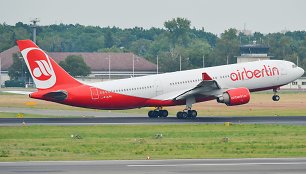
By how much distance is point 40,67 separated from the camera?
74062mm

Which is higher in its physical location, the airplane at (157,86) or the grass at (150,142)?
the airplane at (157,86)

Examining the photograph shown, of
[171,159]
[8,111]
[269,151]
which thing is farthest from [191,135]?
[8,111]

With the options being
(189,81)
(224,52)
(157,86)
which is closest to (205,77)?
(189,81)

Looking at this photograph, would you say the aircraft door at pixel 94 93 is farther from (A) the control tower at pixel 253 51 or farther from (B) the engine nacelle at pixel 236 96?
(A) the control tower at pixel 253 51

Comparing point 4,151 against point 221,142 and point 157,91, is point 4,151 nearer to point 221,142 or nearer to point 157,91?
point 221,142

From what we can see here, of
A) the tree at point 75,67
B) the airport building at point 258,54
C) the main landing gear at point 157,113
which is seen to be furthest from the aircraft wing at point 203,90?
the tree at point 75,67

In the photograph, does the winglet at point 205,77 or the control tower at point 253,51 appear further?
the control tower at point 253,51

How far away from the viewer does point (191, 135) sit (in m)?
61.2

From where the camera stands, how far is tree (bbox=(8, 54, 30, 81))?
18112cm

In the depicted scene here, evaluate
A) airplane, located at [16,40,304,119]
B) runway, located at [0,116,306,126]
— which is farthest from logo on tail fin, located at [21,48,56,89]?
runway, located at [0,116,306,126]

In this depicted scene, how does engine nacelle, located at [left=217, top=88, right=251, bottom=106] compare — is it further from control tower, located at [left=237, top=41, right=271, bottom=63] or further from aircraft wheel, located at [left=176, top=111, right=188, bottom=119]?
control tower, located at [left=237, top=41, right=271, bottom=63]

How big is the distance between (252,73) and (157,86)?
8.41 metres

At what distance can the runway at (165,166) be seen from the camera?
40.0 meters

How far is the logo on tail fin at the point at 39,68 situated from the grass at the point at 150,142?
7.27m
